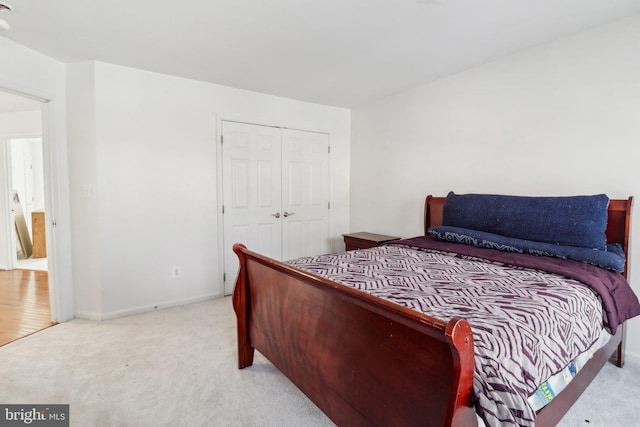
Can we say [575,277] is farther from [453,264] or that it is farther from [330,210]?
[330,210]

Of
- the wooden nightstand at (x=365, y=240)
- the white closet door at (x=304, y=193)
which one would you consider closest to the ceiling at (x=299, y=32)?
the white closet door at (x=304, y=193)

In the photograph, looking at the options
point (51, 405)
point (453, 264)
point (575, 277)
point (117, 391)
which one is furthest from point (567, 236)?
point (51, 405)

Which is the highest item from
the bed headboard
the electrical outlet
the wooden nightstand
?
the bed headboard

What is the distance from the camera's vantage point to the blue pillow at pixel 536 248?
1.83 m

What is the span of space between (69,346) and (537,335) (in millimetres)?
2992

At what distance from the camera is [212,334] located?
2566 millimetres

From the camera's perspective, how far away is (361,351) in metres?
1.22

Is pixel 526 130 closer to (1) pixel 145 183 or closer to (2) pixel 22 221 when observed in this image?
(1) pixel 145 183

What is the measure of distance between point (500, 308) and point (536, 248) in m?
1.06

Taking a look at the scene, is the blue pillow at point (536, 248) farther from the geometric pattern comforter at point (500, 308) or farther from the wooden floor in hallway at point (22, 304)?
the wooden floor in hallway at point (22, 304)

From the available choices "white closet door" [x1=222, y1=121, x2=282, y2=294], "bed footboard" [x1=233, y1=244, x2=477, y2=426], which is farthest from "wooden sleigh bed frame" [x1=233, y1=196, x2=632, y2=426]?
"white closet door" [x1=222, y1=121, x2=282, y2=294]

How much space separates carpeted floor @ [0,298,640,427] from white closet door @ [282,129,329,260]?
163 centimetres

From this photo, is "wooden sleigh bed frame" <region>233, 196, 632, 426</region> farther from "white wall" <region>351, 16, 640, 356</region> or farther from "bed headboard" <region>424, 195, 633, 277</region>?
"white wall" <region>351, 16, 640, 356</region>

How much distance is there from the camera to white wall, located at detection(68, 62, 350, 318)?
279cm
